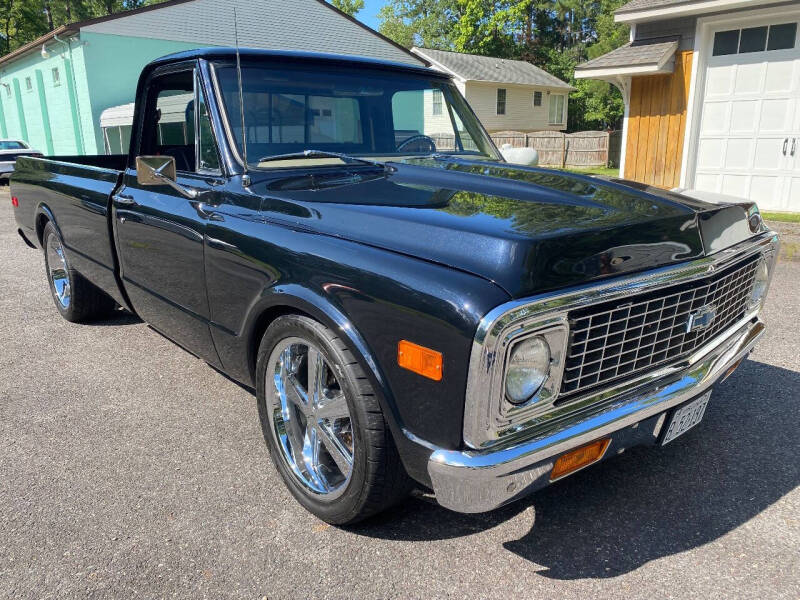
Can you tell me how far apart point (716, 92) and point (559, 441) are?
9.77 m

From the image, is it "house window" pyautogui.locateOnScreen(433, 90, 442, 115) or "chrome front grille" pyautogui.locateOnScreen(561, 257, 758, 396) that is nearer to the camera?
"chrome front grille" pyautogui.locateOnScreen(561, 257, 758, 396)

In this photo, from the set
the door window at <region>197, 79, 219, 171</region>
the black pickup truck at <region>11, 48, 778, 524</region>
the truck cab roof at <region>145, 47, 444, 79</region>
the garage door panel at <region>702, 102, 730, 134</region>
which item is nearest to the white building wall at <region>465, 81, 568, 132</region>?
the garage door panel at <region>702, 102, 730, 134</region>

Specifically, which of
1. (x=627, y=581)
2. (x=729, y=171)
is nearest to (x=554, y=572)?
(x=627, y=581)

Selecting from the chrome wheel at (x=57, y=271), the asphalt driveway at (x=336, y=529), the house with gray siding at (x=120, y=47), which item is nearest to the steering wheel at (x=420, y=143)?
the asphalt driveway at (x=336, y=529)

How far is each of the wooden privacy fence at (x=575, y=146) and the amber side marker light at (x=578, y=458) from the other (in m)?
22.3

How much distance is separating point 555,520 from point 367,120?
2.26 m

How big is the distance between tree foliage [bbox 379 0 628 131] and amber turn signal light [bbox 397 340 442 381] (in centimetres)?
3696

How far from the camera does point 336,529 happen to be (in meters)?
2.52

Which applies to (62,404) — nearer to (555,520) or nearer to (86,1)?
(555,520)

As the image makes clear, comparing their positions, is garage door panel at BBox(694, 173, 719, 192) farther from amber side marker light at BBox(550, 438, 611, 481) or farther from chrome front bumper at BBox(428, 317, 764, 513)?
amber side marker light at BBox(550, 438, 611, 481)

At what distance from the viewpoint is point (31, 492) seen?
9.19ft

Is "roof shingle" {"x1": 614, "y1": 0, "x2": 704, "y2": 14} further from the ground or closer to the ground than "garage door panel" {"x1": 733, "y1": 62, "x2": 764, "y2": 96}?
further from the ground

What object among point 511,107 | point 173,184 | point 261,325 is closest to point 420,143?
point 173,184

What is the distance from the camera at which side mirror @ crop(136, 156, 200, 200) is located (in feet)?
9.85
